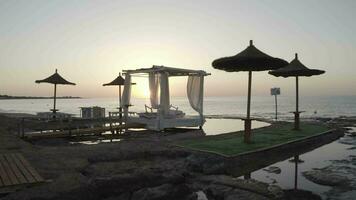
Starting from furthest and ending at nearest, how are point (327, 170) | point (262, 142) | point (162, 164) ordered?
point (262, 142) < point (327, 170) < point (162, 164)

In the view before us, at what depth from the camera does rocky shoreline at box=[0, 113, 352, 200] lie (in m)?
6.99

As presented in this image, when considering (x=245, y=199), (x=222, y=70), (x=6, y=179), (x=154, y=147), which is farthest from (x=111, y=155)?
(x=222, y=70)

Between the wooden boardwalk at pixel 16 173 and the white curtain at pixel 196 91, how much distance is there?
11781 millimetres

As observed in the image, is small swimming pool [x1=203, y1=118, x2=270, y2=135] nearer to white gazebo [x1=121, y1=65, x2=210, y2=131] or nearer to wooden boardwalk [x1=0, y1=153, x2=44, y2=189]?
white gazebo [x1=121, y1=65, x2=210, y2=131]

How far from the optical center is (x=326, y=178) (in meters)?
9.41

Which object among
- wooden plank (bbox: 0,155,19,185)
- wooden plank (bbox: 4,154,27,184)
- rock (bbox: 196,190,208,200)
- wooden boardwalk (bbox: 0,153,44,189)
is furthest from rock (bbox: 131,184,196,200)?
wooden plank (bbox: 0,155,19,185)

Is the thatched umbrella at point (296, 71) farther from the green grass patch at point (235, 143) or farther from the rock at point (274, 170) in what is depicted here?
the rock at point (274, 170)

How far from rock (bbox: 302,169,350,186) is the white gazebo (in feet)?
28.7

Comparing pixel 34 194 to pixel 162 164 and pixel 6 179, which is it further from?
pixel 162 164

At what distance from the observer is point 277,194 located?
7.45m

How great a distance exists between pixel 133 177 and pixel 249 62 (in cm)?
648

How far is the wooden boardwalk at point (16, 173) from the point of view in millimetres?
6639

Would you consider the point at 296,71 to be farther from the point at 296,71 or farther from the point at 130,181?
the point at 130,181

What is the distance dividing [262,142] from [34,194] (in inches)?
363
